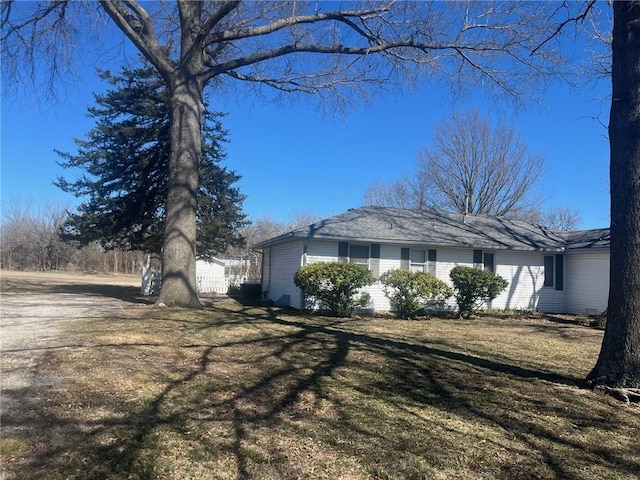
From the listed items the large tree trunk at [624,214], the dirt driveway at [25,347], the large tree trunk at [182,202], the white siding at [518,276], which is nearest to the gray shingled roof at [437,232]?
the white siding at [518,276]

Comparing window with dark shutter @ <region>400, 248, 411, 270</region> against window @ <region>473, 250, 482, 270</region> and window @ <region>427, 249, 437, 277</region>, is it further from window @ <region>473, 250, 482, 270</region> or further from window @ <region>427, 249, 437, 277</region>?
window @ <region>473, 250, 482, 270</region>

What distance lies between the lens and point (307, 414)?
14.9ft

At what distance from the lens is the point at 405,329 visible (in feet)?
38.1

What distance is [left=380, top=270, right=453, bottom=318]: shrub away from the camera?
1433 cm

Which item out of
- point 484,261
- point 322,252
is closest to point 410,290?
point 322,252

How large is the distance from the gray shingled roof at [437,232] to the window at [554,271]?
57 centimetres

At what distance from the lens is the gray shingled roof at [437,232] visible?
1575cm

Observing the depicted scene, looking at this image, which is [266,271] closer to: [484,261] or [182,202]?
[182,202]

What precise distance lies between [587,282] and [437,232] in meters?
5.75

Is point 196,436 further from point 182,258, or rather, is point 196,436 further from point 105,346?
point 182,258

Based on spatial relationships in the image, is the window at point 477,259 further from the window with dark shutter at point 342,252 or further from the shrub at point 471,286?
the window with dark shutter at point 342,252

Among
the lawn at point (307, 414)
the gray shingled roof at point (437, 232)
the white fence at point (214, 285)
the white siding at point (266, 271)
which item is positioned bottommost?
the lawn at point (307, 414)

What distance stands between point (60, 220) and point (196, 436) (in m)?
58.7

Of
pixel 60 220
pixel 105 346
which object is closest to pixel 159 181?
pixel 105 346
